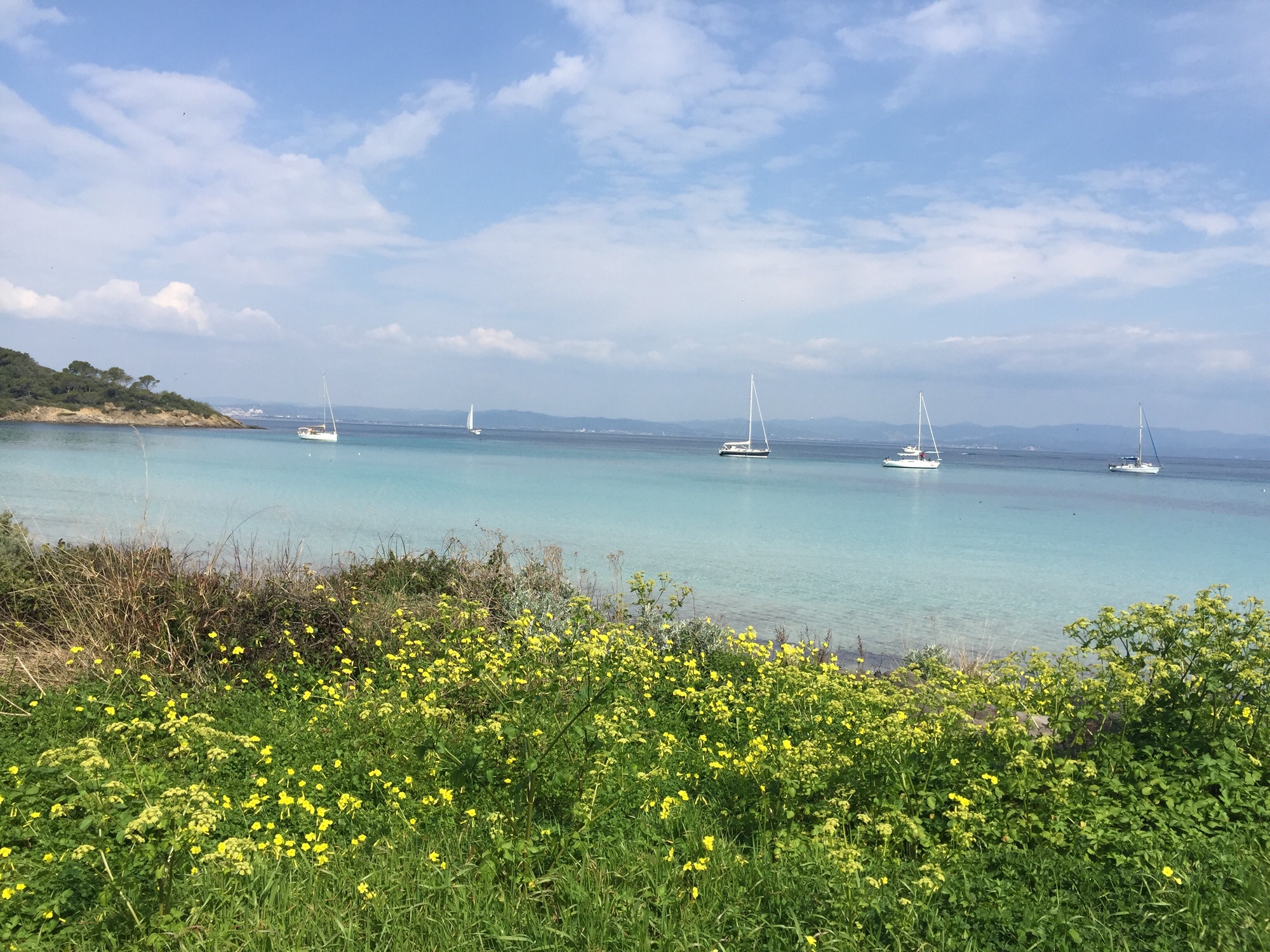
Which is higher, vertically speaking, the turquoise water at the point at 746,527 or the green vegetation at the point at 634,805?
the green vegetation at the point at 634,805

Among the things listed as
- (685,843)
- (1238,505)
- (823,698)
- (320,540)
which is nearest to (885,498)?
(1238,505)

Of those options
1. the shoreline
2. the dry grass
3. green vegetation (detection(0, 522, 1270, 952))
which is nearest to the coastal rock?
the shoreline

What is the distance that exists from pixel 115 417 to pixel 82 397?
383cm

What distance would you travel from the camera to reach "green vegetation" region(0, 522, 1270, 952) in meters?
3.44

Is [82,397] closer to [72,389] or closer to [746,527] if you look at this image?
[72,389]

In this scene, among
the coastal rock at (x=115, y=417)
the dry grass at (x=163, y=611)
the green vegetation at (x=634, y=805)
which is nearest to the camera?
the green vegetation at (x=634, y=805)

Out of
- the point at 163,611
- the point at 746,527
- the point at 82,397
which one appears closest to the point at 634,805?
the point at 163,611

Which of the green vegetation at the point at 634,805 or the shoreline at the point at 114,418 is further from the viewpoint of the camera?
the shoreline at the point at 114,418

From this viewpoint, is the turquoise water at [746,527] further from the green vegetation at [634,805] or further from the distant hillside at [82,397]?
the distant hillside at [82,397]

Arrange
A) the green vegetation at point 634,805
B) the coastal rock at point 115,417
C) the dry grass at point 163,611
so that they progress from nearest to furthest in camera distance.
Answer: the green vegetation at point 634,805
the dry grass at point 163,611
the coastal rock at point 115,417

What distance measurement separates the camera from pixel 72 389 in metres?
85.2

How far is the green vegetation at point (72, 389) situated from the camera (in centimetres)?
8038

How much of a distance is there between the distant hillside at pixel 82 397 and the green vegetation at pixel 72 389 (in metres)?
0.07

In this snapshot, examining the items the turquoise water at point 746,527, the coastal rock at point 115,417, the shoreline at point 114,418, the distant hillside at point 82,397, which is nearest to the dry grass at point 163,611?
the turquoise water at point 746,527
